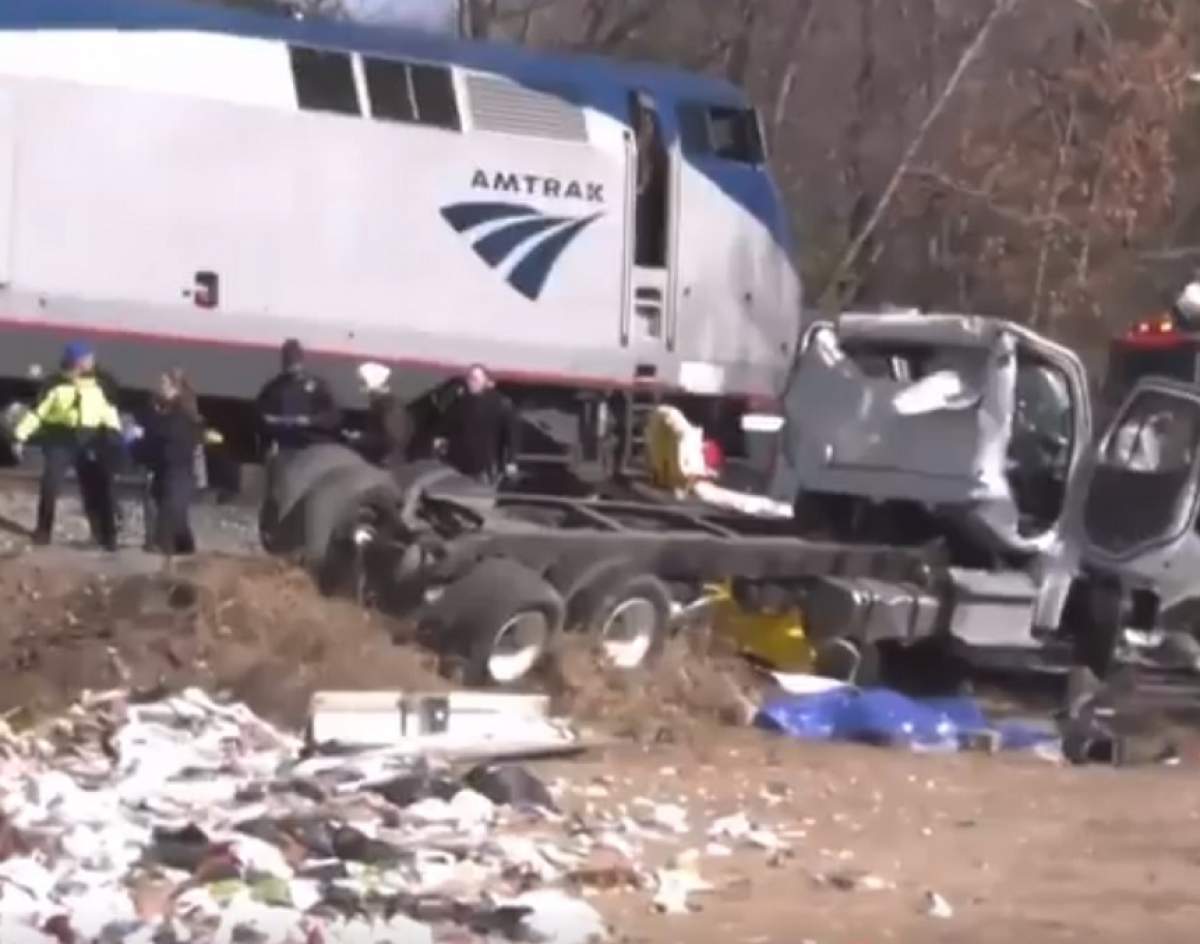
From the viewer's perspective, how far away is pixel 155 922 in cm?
1112

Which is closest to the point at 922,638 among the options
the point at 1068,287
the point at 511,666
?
the point at 511,666

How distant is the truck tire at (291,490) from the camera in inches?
730

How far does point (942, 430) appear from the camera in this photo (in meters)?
18.5

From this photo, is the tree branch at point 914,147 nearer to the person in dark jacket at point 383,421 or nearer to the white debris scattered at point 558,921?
the person in dark jacket at point 383,421

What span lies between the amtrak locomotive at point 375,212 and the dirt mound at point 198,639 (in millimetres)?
8647

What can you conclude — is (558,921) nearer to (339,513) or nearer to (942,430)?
(339,513)

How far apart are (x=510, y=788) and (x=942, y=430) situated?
532cm

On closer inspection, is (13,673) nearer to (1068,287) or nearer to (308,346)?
(308,346)

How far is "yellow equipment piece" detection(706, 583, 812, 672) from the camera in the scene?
18.7 m

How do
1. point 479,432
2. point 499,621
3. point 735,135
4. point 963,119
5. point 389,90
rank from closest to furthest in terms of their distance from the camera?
point 499,621 < point 479,432 < point 389,90 < point 735,135 < point 963,119

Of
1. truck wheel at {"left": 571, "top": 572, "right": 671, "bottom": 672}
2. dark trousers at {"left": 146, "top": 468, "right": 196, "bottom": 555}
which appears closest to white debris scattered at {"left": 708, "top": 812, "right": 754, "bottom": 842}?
truck wheel at {"left": 571, "top": 572, "right": 671, "bottom": 672}

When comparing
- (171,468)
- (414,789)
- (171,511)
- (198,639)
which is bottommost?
(414,789)

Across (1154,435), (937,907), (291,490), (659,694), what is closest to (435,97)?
(291,490)

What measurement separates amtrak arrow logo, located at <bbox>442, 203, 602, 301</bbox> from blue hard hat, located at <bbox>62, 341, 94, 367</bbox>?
4.35 metres
